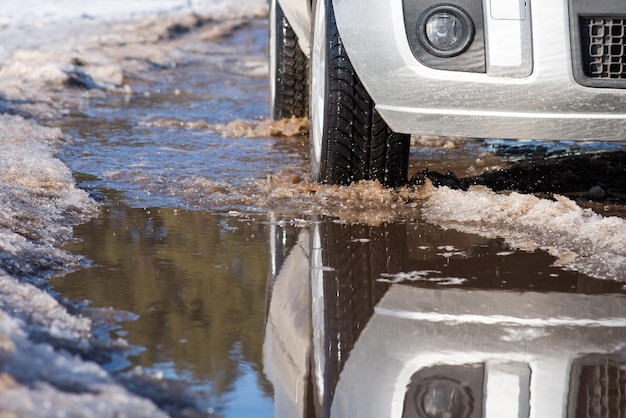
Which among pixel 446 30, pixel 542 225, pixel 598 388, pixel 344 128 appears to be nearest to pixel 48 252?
pixel 344 128

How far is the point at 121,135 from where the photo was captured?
249 inches

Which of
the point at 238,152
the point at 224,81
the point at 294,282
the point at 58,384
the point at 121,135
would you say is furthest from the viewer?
the point at 224,81

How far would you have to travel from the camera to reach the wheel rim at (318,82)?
438cm

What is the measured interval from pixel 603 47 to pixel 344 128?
1026 millimetres

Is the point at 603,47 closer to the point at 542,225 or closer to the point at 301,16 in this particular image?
the point at 542,225

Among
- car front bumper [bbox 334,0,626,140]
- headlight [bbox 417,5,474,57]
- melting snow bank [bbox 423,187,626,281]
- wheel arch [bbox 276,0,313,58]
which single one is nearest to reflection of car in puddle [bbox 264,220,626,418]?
melting snow bank [bbox 423,187,626,281]

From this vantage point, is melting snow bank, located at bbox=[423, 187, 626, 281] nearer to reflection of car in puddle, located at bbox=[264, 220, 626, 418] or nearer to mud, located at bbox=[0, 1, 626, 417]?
mud, located at bbox=[0, 1, 626, 417]

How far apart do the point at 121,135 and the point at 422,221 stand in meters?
2.69

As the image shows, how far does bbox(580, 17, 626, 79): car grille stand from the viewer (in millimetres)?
3789

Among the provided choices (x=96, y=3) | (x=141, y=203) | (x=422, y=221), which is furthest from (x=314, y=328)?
(x=96, y=3)

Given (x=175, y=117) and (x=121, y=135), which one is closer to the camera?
(x=121, y=135)

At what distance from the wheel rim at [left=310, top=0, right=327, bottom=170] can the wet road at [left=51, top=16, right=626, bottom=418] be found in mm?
198

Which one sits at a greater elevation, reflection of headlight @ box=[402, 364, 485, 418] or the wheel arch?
the wheel arch

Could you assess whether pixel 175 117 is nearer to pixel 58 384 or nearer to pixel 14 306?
pixel 14 306
